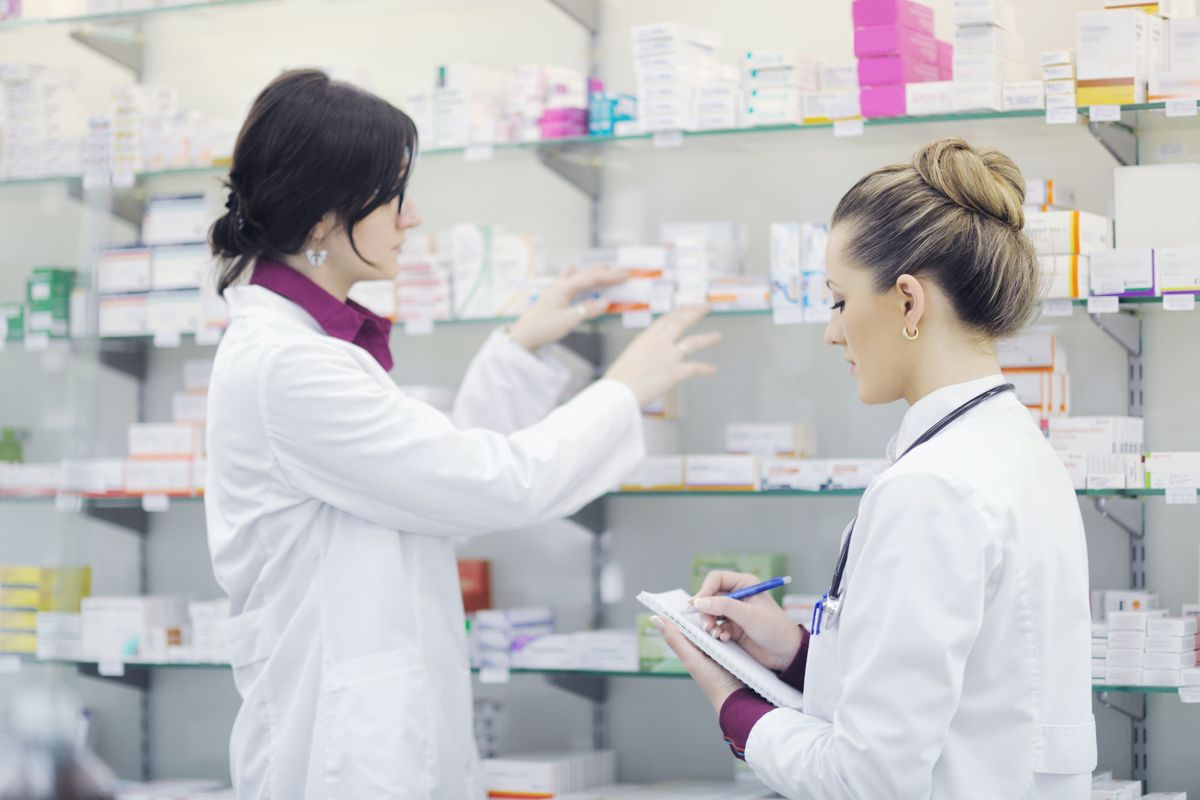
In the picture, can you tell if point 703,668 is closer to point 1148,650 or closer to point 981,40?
point 1148,650

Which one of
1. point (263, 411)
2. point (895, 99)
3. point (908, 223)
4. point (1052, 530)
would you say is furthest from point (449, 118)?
point (1052, 530)

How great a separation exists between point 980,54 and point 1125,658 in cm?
129

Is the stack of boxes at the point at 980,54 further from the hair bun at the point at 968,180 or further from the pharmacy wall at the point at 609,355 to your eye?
the hair bun at the point at 968,180

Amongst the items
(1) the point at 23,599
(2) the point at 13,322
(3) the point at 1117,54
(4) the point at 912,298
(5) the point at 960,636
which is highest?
(3) the point at 1117,54

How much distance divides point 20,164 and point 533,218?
1.51 metres

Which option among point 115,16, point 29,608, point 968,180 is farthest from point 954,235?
point 115,16

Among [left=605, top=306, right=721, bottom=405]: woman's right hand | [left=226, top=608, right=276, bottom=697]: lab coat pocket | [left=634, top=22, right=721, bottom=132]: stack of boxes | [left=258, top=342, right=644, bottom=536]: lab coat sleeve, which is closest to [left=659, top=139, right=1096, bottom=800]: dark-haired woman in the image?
[left=258, top=342, right=644, bottom=536]: lab coat sleeve

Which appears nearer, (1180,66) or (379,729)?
(379,729)

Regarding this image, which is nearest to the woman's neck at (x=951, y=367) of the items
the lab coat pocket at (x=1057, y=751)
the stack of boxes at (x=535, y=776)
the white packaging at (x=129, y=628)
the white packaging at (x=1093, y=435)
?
the lab coat pocket at (x=1057, y=751)

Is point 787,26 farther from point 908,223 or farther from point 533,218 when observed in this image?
point 908,223

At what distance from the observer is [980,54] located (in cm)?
293

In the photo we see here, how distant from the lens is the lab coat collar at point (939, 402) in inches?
66.4

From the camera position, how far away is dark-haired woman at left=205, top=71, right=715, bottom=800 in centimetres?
234

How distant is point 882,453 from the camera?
3.41 m
